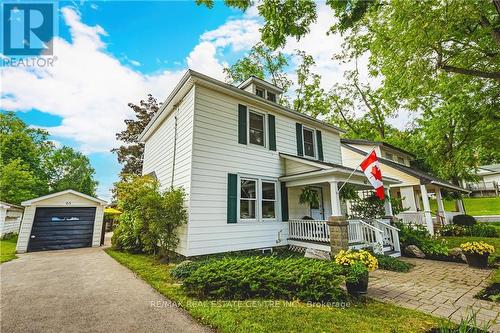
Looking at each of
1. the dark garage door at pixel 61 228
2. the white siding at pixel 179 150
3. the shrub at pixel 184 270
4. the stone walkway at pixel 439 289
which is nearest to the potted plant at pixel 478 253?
the stone walkway at pixel 439 289

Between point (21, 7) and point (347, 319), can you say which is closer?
point (347, 319)

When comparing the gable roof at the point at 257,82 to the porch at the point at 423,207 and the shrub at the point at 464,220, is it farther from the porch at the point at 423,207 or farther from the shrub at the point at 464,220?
the shrub at the point at 464,220

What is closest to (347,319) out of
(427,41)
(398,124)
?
(427,41)

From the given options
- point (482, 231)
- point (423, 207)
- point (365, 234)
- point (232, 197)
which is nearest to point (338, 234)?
point (365, 234)

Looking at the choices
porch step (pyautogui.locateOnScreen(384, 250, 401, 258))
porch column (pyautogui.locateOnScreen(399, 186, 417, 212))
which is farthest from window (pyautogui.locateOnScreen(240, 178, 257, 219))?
porch column (pyautogui.locateOnScreen(399, 186, 417, 212))

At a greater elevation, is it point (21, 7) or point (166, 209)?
point (21, 7)

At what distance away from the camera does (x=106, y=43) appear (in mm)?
8336

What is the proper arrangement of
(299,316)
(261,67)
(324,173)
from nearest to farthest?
1. (299,316)
2. (324,173)
3. (261,67)

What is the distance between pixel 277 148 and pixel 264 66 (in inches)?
539

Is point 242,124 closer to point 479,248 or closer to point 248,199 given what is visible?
point 248,199

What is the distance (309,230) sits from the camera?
8.55 meters

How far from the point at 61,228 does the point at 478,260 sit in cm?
1807

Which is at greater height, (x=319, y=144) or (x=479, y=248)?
(x=319, y=144)

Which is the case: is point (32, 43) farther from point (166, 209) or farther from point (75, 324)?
point (75, 324)
